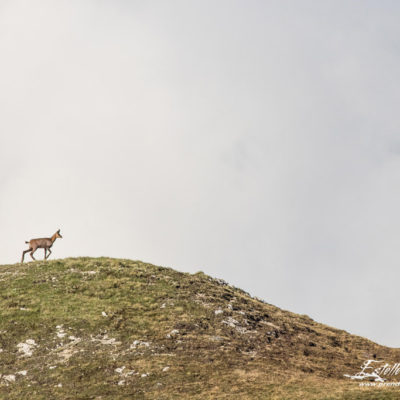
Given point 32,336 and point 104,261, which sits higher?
point 104,261

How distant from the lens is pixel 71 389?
32.1 meters

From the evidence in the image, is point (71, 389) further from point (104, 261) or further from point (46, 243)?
point (46, 243)

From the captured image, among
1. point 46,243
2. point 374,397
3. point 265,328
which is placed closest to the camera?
point 374,397

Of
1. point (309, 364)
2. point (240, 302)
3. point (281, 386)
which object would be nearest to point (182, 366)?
point (281, 386)

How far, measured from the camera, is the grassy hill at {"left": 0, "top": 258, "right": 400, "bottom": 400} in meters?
31.8

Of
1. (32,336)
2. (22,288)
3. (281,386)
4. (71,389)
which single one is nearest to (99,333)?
(32,336)

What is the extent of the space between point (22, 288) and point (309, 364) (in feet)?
88.1

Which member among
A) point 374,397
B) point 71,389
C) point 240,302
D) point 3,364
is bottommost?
point 374,397

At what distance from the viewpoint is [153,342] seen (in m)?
38.5

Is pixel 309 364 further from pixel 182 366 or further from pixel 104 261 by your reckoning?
pixel 104 261

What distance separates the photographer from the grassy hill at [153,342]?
31.8 meters

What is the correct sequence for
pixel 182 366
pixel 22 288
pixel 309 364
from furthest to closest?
pixel 22 288, pixel 309 364, pixel 182 366

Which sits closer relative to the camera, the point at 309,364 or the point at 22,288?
the point at 309,364

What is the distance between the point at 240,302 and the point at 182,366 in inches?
670
